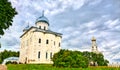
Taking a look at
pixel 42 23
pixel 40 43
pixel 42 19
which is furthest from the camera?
pixel 42 19

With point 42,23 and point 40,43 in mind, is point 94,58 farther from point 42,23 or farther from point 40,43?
point 42,23

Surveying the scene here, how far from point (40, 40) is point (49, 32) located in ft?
12.7

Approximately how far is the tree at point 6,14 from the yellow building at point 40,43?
89.2 feet

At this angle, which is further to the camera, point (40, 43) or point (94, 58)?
point (40, 43)

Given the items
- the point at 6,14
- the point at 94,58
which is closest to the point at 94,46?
the point at 94,58

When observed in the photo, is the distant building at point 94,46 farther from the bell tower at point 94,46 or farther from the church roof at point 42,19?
the church roof at point 42,19

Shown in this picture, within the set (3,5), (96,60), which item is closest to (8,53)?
(96,60)

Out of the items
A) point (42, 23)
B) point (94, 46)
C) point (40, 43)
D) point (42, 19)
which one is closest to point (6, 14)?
point (40, 43)

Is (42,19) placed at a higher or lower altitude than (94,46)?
higher

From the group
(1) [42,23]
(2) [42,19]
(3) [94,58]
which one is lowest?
(3) [94,58]

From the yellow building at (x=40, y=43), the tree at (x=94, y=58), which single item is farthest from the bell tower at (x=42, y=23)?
the tree at (x=94, y=58)

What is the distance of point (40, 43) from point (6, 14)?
1154 inches

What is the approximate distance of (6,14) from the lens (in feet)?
89.1

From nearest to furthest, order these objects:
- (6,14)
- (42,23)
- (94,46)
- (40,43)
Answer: (6,14) → (40,43) → (42,23) → (94,46)
